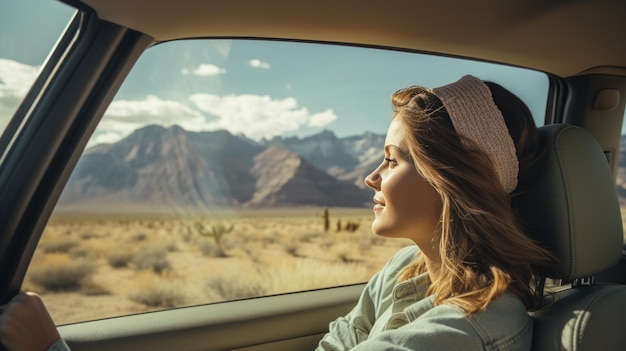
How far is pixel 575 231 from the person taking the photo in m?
1.63

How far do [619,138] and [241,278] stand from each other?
1289 centimetres

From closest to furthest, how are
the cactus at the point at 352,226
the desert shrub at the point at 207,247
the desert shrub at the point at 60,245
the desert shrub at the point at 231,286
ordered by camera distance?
the desert shrub at the point at 60,245 → the desert shrub at the point at 231,286 → the desert shrub at the point at 207,247 → the cactus at the point at 352,226

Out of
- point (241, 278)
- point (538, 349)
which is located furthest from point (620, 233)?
point (241, 278)

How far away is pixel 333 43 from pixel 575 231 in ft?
4.01

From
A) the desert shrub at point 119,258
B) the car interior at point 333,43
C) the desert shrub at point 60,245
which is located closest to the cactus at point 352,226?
the desert shrub at point 119,258

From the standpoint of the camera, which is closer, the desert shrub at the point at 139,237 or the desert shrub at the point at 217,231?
the desert shrub at the point at 217,231

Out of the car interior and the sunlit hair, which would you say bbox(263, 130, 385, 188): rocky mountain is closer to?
the car interior

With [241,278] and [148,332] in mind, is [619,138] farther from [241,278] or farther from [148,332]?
[241,278]

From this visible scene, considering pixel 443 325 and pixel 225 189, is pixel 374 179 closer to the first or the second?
pixel 443 325

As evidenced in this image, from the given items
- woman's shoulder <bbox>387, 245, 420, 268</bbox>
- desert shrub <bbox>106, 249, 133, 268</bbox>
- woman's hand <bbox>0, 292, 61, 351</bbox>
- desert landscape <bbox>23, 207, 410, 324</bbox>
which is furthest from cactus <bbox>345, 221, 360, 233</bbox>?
woman's hand <bbox>0, 292, 61, 351</bbox>

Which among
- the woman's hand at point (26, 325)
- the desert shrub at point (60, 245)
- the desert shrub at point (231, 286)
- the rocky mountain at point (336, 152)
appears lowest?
the desert shrub at point (60, 245)

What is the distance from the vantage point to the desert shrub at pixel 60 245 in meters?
12.9

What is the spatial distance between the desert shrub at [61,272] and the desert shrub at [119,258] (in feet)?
4.19

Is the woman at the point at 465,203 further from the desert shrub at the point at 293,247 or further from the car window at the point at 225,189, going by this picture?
the desert shrub at the point at 293,247
